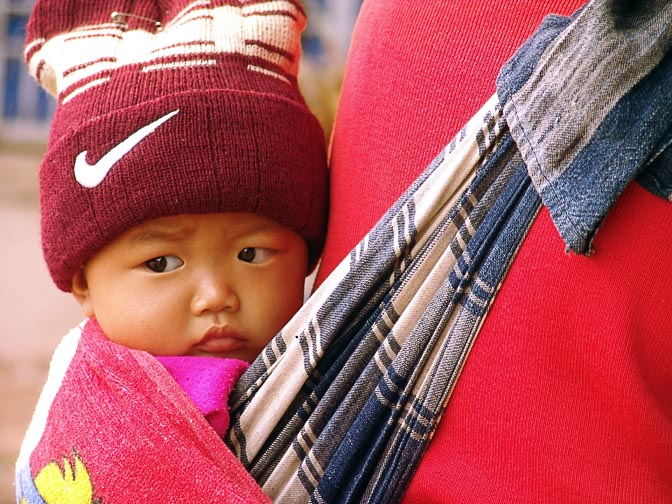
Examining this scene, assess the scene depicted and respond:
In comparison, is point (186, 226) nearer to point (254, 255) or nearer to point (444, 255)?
point (254, 255)

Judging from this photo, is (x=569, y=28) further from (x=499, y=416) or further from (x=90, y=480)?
(x=90, y=480)

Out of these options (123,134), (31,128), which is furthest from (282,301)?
(31,128)

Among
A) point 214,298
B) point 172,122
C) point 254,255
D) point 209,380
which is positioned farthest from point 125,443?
point 172,122

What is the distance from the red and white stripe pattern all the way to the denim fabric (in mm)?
540

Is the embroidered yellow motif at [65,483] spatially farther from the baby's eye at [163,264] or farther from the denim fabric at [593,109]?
the denim fabric at [593,109]

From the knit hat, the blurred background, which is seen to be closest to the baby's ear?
the knit hat

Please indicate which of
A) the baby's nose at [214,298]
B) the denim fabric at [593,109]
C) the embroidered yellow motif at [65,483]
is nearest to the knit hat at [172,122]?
the baby's nose at [214,298]

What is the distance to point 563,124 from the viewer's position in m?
1.22

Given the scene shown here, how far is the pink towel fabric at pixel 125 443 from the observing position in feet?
4.50

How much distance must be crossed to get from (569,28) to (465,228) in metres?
0.27

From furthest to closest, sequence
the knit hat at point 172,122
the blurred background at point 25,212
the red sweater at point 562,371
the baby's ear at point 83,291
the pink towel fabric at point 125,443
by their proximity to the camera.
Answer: the blurred background at point 25,212
the baby's ear at point 83,291
the knit hat at point 172,122
the pink towel fabric at point 125,443
the red sweater at point 562,371

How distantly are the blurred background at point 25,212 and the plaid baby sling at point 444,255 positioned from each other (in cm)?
197

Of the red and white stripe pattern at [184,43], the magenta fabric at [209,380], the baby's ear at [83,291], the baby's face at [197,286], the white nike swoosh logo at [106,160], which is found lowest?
the baby's ear at [83,291]

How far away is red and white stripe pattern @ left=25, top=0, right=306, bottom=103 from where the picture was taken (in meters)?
1.64
